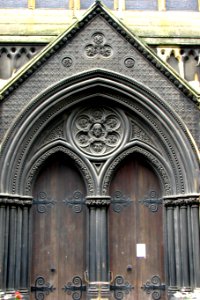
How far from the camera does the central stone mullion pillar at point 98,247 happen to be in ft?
40.0

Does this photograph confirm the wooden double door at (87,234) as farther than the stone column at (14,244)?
Yes

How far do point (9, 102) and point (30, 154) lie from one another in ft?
4.15

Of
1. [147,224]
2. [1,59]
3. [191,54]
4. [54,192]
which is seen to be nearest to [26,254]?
[54,192]

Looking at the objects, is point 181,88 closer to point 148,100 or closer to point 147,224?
point 148,100

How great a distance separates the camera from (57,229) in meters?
12.8

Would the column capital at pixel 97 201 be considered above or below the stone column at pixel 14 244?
above

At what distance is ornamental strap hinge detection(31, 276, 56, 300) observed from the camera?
1241 cm

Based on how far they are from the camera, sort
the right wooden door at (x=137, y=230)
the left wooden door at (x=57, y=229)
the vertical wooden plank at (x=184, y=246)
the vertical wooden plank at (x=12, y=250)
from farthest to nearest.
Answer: the right wooden door at (x=137, y=230), the left wooden door at (x=57, y=229), the vertical wooden plank at (x=184, y=246), the vertical wooden plank at (x=12, y=250)

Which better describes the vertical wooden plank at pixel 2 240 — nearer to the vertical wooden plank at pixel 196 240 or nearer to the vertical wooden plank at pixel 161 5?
the vertical wooden plank at pixel 196 240

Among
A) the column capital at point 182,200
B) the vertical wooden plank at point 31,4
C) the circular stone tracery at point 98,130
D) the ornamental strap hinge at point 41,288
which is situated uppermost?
the vertical wooden plank at point 31,4

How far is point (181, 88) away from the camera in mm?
Result: 12539

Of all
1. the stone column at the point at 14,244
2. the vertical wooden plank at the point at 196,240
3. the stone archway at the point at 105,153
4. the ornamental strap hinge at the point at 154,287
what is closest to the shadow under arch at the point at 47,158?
the stone archway at the point at 105,153

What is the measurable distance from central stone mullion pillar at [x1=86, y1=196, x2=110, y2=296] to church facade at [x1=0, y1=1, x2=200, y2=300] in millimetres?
23

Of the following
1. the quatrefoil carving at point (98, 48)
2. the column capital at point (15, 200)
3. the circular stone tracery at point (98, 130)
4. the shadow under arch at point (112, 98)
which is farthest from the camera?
the circular stone tracery at point (98, 130)
